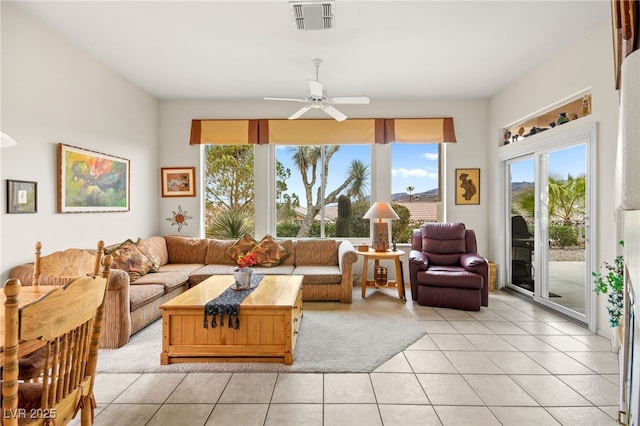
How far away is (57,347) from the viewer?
4.09ft

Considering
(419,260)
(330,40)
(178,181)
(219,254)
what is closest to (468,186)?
(419,260)

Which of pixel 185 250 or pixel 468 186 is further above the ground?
pixel 468 186

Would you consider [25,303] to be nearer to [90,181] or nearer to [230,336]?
[230,336]

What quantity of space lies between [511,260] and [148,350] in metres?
4.78

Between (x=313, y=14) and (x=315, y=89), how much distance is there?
2.56ft

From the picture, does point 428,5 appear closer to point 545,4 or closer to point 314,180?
point 545,4

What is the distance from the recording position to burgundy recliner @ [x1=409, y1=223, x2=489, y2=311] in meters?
4.01

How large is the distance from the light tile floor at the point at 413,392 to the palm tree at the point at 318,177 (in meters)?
2.92

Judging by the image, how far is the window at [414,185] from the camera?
555 cm

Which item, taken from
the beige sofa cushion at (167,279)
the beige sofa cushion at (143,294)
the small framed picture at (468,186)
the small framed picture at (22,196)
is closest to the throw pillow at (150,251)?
the beige sofa cushion at (167,279)

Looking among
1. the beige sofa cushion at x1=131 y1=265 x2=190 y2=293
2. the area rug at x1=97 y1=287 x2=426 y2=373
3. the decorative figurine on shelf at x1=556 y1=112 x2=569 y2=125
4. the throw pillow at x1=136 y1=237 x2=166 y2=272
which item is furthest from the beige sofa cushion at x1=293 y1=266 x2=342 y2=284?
the decorative figurine on shelf at x1=556 y1=112 x2=569 y2=125

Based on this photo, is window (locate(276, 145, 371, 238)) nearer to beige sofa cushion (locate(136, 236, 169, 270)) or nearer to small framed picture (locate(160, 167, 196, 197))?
small framed picture (locate(160, 167, 196, 197))

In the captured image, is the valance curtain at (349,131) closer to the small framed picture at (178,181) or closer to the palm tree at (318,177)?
the palm tree at (318,177)

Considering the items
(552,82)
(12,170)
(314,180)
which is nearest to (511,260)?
(552,82)
